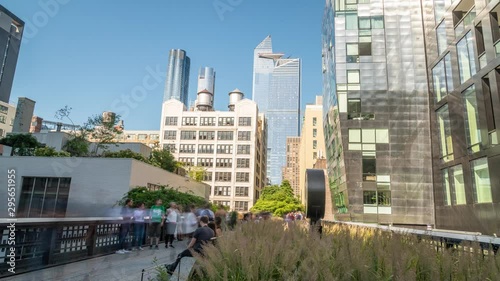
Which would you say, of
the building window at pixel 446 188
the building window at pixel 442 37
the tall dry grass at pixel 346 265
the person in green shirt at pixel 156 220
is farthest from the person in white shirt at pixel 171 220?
the building window at pixel 442 37

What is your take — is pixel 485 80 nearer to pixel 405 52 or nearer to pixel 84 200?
pixel 405 52

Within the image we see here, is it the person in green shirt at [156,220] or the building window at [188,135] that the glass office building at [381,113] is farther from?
the building window at [188,135]

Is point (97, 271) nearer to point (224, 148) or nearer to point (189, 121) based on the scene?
point (224, 148)

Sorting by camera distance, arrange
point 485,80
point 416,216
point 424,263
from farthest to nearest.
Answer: point 416,216 → point 485,80 → point 424,263

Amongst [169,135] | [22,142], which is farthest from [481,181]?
[169,135]

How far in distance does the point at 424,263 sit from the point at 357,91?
31.6m

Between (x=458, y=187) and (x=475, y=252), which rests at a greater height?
(x=458, y=187)

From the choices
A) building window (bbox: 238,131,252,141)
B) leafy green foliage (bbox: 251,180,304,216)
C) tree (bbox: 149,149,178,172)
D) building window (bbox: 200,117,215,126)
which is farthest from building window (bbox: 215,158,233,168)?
tree (bbox: 149,149,178,172)

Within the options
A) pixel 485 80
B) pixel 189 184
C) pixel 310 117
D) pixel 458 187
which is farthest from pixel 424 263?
pixel 310 117

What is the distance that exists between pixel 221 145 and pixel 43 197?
60.2 metres

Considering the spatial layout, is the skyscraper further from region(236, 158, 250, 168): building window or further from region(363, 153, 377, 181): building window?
region(363, 153, 377, 181): building window

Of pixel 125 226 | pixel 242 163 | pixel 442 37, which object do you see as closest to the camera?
pixel 125 226

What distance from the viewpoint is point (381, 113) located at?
32.4 meters

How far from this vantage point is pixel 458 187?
20.5 metres
